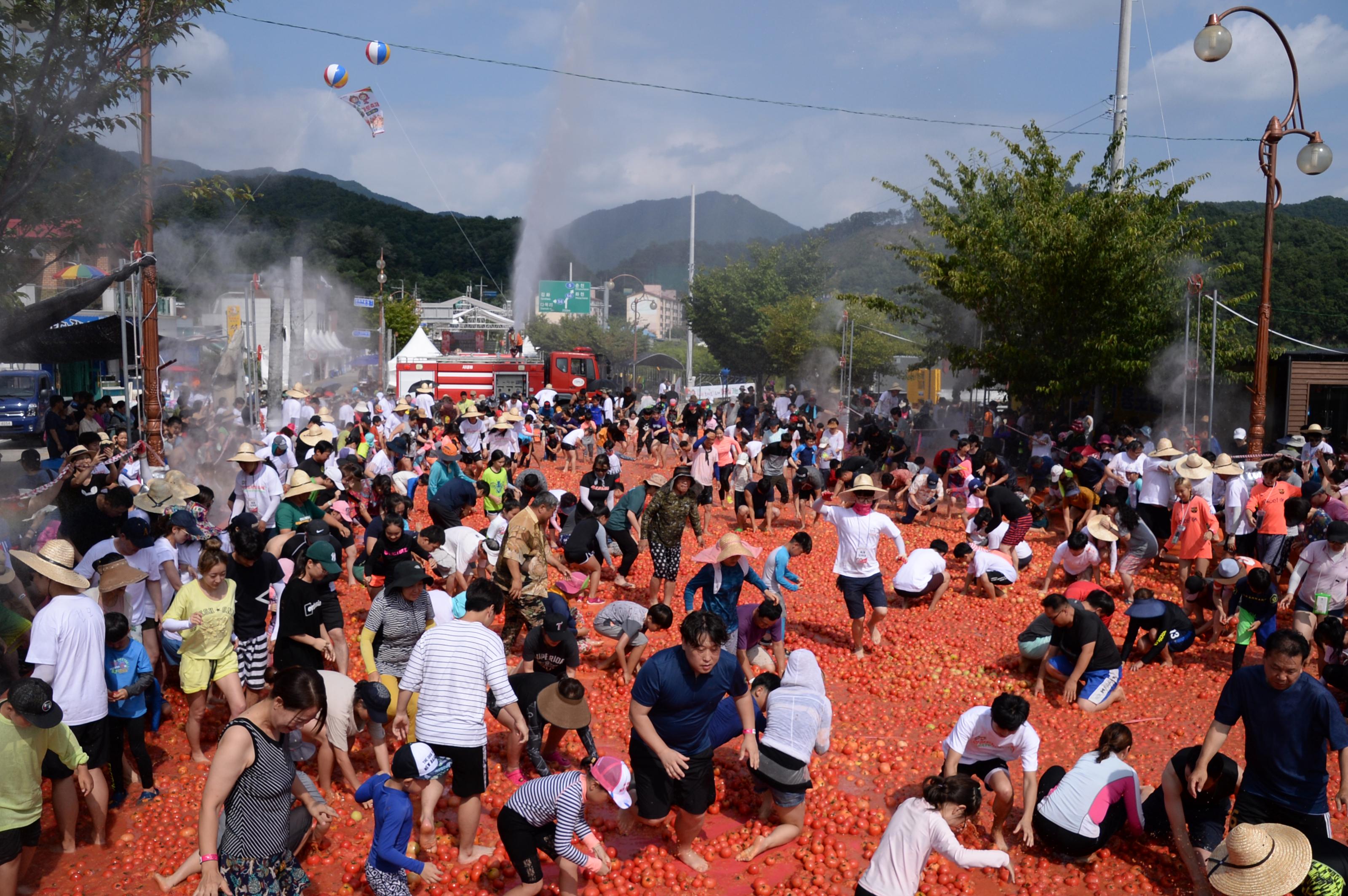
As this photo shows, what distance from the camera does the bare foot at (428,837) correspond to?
5477 millimetres

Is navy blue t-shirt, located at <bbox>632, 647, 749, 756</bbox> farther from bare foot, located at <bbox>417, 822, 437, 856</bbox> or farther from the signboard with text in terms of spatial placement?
the signboard with text

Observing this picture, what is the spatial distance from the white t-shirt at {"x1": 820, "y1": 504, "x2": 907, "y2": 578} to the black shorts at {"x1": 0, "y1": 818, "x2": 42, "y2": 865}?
6.61 metres

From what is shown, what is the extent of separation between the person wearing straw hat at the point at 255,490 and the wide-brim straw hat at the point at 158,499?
0.92 metres

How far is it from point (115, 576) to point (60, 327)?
12011mm

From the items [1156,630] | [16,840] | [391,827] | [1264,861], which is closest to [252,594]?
[16,840]

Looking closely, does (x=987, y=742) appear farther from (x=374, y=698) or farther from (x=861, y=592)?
(x=374, y=698)

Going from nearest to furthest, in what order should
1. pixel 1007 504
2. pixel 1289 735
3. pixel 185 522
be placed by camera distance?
pixel 1289 735 < pixel 185 522 < pixel 1007 504

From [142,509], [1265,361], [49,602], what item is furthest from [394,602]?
[1265,361]

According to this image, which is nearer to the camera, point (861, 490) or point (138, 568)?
point (138, 568)

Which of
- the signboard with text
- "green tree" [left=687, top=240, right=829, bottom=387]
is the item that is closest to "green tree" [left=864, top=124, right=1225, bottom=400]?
"green tree" [left=687, top=240, right=829, bottom=387]

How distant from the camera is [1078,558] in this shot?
10.8 m

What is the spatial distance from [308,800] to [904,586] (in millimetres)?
7813

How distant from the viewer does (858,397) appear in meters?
33.5

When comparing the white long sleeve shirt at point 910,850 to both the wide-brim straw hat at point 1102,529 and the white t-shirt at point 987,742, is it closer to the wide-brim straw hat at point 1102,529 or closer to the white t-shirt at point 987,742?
the white t-shirt at point 987,742
